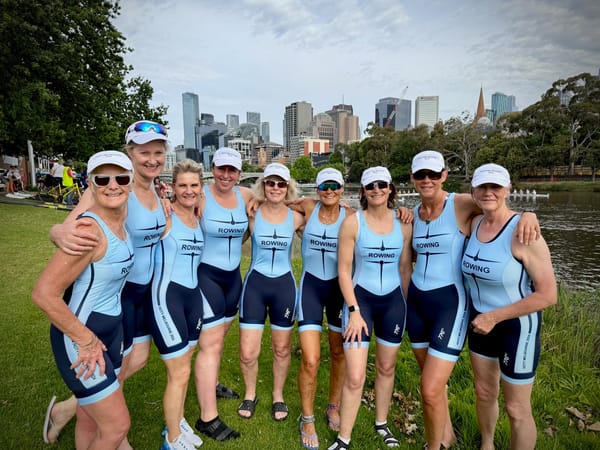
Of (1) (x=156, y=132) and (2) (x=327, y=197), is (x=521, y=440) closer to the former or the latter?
(2) (x=327, y=197)

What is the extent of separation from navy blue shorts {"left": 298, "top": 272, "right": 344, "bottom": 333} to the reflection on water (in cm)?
248

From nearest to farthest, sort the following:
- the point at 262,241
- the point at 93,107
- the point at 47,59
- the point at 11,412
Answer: the point at 11,412, the point at 262,241, the point at 47,59, the point at 93,107

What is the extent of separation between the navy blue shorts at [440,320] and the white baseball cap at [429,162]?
3.75 feet

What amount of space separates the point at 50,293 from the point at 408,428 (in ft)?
12.0

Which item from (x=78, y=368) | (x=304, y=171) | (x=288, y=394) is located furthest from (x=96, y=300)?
(x=304, y=171)

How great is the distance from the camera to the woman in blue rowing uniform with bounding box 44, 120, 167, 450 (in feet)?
10.3

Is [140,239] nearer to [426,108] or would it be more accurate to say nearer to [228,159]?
[228,159]

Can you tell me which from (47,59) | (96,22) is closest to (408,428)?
(47,59)

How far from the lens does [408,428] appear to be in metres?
3.92

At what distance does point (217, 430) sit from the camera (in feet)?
12.1

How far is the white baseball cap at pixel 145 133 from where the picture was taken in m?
3.18

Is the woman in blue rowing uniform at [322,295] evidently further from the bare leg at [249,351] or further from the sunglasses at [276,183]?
the bare leg at [249,351]

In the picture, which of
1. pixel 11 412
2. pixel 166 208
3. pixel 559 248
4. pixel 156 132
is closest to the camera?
pixel 156 132

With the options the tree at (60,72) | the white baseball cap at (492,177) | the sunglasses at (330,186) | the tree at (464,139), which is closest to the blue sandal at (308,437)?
the sunglasses at (330,186)
